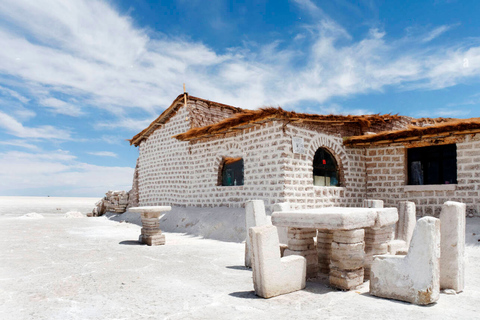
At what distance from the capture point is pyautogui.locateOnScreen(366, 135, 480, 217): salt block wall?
9141 millimetres

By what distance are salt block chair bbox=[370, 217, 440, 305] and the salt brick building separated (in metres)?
5.25

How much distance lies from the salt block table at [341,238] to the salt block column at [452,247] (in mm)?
746

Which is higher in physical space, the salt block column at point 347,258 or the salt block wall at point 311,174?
the salt block wall at point 311,174

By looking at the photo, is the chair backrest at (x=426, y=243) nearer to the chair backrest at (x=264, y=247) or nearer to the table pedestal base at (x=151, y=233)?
the chair backrest at (x=264, y=247)

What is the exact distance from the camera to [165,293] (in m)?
4.24

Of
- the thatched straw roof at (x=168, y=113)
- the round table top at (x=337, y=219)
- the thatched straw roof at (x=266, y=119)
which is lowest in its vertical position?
the round table top at (x=337, y=219)

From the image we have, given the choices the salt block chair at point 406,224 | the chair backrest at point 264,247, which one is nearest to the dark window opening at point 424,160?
the salt block chair at point 406,224

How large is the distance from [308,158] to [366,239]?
5.00 meters

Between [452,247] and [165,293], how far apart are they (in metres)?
3.62

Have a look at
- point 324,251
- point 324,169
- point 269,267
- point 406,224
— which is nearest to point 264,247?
point 269,267

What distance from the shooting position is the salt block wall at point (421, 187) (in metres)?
9.14

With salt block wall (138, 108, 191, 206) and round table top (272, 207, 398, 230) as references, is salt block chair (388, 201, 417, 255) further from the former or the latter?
salt block wall (138, 108, 191, 206)

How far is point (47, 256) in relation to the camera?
21.7ft

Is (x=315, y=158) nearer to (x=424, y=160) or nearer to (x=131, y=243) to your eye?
(x=424, y=160)
